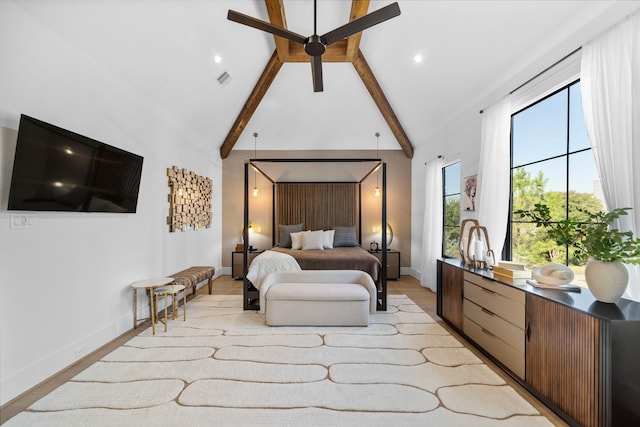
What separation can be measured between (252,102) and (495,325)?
474cm

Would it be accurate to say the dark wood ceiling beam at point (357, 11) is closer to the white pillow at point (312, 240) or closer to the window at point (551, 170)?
the window at point (551, 170)

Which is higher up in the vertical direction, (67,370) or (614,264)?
(614,264)

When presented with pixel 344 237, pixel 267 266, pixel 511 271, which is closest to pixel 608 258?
pixel 511 271

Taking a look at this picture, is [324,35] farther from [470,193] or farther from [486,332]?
[486,332]

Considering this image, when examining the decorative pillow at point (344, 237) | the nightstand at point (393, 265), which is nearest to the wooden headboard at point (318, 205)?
the decorative pillow at point (344, 237)

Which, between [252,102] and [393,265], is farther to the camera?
[393,265]

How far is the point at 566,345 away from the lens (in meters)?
1.75

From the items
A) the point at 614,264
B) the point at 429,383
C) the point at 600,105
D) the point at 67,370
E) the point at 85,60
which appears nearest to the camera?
the point at 614,264

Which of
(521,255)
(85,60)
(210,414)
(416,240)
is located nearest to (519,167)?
(521,255)

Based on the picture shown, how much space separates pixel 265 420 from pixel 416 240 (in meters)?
4.87

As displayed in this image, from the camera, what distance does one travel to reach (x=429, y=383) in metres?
2.16

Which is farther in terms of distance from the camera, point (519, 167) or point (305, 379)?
point (519, 167)

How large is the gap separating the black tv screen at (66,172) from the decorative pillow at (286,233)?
289 cm

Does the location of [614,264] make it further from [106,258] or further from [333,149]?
[333,149]
